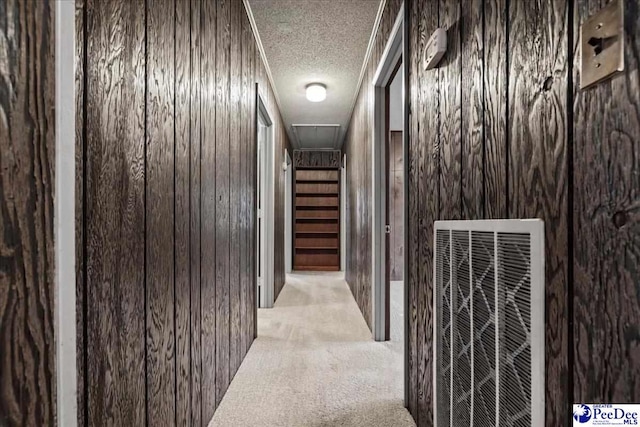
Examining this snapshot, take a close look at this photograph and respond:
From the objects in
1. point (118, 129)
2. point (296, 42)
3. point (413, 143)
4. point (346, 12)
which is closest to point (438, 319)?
point (413, 143)

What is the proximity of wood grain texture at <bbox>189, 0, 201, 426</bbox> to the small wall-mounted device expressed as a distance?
3.04 feet

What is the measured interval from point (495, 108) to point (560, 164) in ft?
1.06

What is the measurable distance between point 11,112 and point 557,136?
38.8 inches

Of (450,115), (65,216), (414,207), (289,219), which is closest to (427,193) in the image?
(414,207)

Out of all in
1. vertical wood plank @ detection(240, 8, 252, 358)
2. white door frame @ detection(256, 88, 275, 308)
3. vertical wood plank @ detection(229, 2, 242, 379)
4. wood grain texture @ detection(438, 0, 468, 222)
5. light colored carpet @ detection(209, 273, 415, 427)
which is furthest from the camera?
white door frame @ detection(256, 88, 275, 308)

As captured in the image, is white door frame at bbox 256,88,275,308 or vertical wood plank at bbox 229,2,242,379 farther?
white door frame at bbox 256,88,275,308

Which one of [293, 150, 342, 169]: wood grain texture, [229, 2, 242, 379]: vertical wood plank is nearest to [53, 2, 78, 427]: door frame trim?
[229, 2, 242, 379]: vertical wood plank

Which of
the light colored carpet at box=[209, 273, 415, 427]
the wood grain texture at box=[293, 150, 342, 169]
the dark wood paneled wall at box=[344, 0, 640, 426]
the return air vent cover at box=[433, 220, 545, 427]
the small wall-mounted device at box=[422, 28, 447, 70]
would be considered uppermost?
the wood grain texture at box=[293, 150, 342, 169]

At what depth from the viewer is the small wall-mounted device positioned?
4.49 feet

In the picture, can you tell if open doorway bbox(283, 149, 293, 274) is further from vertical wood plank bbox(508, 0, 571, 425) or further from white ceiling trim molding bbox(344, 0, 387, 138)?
vertical wood plank bbox(508, 0, 571, 425)

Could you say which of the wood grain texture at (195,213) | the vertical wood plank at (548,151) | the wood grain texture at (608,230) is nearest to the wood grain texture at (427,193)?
the vertical wood plank at (548,151)

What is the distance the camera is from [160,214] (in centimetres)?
121

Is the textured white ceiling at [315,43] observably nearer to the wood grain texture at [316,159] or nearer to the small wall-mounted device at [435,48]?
the small wall-mounted device at [435,48]

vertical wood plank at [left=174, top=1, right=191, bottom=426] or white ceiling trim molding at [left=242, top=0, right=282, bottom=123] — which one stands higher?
white ceiling trim molding at [left=242, top=0, right=282, bottom=123]
